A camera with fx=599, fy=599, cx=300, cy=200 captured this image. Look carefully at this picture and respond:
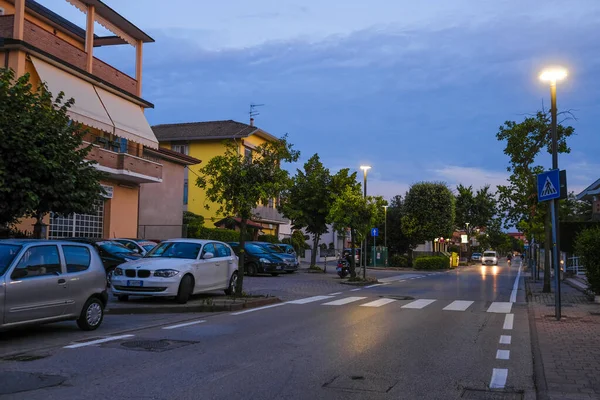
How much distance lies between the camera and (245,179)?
1597 centimetres

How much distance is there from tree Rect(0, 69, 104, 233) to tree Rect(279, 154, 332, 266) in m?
21.8

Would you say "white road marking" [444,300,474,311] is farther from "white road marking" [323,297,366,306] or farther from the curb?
the curb

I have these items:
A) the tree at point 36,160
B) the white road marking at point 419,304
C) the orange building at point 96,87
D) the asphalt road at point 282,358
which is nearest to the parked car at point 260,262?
the orange building at point 96,87

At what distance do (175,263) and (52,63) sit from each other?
1259 cm

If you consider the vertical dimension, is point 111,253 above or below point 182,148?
below

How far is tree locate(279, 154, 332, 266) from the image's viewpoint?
119 feet

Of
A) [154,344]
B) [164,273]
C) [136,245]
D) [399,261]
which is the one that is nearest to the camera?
[154,344]

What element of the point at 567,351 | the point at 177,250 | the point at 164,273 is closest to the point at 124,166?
the point at 177,250

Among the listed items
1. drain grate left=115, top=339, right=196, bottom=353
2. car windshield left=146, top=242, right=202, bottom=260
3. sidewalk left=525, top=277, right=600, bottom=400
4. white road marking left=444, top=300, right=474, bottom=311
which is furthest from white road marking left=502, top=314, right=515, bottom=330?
car windshield left=146, top=242, right=202, bottom=260

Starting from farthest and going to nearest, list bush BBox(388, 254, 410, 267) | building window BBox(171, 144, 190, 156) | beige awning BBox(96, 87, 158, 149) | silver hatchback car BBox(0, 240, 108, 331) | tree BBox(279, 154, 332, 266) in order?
bush BBox(388, 254, 410, 267), building window BBox(171, 144, 190, 156), tree BBox(279, 154, 332, 266), beige awning BBox(96, 87, 158, 149), silver hatchback car BBox(0, 240, 108, 331)

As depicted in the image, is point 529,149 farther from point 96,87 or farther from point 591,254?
point 96,87

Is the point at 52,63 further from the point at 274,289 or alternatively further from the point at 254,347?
the point at 254,347

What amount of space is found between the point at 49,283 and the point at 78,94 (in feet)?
52.7

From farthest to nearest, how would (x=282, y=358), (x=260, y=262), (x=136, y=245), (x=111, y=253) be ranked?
(x=260, y=262) → (x=136, y=245) → (x=111, y=253) → (x=282, y=358)
